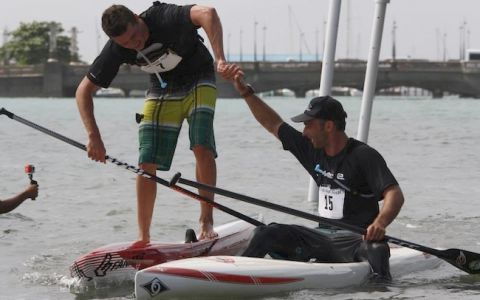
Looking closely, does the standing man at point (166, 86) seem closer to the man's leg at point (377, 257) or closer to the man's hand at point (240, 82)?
the man's hand at point (240, 82)

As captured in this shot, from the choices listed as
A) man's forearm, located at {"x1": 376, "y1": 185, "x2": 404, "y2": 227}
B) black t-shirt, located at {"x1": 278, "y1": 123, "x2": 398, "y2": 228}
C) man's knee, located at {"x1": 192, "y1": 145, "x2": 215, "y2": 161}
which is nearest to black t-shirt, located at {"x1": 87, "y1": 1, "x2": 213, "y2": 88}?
man's knee, located at {"x1": 192, "y1": 145, "x2": 215, "y2": 161}

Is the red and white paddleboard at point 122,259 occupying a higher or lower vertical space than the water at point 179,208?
higher

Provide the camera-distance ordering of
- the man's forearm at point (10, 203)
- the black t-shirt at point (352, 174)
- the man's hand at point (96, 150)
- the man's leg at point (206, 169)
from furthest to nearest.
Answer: the man's leg at point (206, 169) < the man's hand at point (96, 150) < the man's forearm at point (10, 203) < the black t-shirt at point (352, 174)

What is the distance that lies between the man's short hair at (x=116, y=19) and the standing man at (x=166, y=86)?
157mm

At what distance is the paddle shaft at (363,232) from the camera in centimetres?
885

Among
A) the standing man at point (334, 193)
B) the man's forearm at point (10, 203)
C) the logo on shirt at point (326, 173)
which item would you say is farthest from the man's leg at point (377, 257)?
the man's forearm at point (10, 203)

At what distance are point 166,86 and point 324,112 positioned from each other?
1.53 metres

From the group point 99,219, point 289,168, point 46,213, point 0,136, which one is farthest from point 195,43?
point 0,136

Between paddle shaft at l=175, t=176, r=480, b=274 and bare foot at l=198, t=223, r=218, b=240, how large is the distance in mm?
622

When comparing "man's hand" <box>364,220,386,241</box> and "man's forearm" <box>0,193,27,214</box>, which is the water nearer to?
"man's hand" <box>364,220,386,241</box>

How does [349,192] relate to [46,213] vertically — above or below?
above

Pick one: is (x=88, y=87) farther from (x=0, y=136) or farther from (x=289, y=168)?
(x=0, y=136)

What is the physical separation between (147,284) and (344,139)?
1814mm

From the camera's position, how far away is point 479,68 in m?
131
